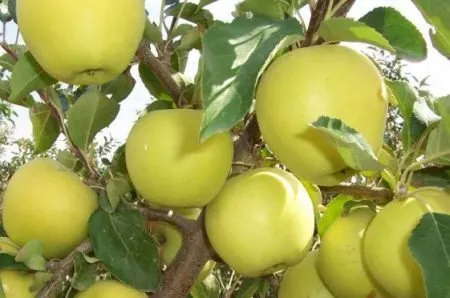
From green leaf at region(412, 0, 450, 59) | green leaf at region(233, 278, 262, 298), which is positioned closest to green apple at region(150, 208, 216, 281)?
green leaf at region(233, 278, 262, 298)

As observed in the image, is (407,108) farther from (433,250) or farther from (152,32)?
(152,32)

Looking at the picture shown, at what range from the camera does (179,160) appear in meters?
1.05

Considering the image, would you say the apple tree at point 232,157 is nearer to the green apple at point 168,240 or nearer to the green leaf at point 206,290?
the green apple at point 168,240

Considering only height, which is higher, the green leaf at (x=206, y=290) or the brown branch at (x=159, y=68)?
the brown branch at (x=159, y=68)

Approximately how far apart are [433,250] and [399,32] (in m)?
0.31

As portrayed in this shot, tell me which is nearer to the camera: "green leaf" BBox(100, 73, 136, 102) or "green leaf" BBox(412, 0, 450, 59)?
"green leaf" BBox(412, 0, 450, 59)

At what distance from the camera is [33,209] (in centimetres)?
113

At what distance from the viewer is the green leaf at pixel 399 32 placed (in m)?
0.97

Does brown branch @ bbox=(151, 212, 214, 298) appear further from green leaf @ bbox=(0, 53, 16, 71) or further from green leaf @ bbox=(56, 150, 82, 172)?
green leaf @ bbox=(0, 53, 16, 71)

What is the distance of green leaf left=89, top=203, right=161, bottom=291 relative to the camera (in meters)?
1.08

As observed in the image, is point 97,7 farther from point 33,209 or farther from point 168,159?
point 33,209

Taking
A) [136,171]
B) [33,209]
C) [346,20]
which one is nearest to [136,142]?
[136,171]

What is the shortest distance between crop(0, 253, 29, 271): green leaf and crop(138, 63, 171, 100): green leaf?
40cm

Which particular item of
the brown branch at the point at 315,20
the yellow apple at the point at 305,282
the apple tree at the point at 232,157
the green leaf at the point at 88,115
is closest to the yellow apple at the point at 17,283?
the apple tree at the point at 232,157
